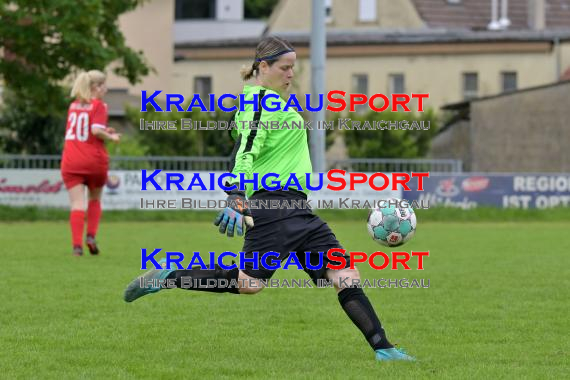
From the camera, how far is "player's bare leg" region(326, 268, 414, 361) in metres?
7.38

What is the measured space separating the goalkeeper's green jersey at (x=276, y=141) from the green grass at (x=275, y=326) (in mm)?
1100

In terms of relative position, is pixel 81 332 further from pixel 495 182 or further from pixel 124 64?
pixel 124 64

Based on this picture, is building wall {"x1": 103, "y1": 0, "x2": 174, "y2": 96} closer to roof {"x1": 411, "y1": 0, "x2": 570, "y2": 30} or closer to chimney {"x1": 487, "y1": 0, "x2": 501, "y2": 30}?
roof {"x1": 411, "y1": 0, "x2": 570, "y2": 30}

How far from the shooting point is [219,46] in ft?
178

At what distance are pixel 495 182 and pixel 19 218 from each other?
9.66 metres

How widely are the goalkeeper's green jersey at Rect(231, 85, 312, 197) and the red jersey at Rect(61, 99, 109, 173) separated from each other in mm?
7200

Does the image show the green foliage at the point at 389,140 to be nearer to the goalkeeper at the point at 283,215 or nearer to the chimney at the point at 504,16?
the chimney at the point at 504,16

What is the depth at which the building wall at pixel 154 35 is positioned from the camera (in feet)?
184

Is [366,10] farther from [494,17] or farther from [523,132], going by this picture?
[523,132]

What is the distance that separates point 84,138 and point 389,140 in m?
27.4

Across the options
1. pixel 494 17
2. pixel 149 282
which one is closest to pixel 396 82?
pixel 494 17

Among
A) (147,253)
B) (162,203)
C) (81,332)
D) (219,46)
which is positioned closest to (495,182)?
(162,203)

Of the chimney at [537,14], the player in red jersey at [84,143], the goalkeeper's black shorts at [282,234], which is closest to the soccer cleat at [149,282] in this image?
the goalkeeper's black shorts at [282,234]

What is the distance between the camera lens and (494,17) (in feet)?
193
